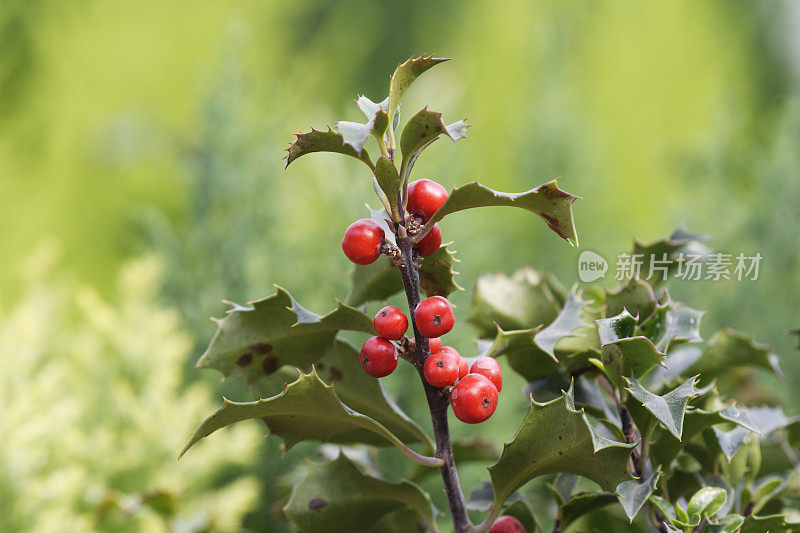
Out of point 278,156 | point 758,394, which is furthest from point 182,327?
point 758,394

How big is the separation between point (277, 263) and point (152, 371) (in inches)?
11.0

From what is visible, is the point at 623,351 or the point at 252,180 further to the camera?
the point at 252,180

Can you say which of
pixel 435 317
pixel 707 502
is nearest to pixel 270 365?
pixel 435 317

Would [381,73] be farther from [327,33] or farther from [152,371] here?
[152,371]

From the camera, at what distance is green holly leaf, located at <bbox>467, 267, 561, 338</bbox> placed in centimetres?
43

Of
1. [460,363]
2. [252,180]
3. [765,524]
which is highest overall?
[252,180]

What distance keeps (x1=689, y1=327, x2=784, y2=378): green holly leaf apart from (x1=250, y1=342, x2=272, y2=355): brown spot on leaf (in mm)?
254

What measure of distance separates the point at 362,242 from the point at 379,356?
0.05 m

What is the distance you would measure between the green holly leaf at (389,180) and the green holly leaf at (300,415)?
78 millimetres

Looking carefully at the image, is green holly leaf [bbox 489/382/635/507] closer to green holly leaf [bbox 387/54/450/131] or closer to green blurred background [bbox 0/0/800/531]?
green holly leaf [bbox 387/54/450/131]

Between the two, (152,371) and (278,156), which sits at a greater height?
(278,156)

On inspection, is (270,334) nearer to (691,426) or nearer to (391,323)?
(391,323)

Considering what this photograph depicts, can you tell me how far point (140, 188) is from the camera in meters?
1.56

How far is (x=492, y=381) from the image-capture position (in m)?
0.34
